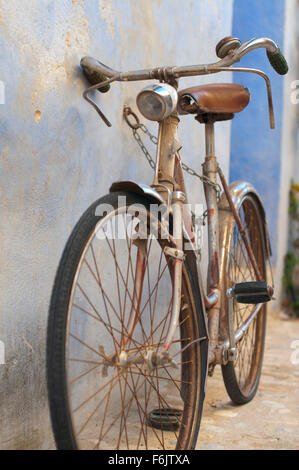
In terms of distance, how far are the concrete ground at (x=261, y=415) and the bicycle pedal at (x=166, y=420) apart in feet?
0.38

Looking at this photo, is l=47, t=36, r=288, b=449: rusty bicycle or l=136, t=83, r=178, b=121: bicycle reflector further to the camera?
l=136, t=83, r=178, b=121: bicycle reflector

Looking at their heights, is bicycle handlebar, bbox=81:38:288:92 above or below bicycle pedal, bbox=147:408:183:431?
above

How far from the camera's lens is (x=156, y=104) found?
5.35ft

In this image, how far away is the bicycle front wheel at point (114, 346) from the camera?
121 cm

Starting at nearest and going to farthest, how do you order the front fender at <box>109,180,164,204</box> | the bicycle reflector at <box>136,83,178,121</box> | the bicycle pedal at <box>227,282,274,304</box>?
the front fender at <box>109,180,164,204</box> < the bicycle reflector at <box>136,83,178,121</box> < the bicycle pedal at <box>227,282,274,304</box>

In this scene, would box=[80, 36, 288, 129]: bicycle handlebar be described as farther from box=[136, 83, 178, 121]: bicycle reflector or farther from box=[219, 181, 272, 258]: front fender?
box=[219, 181, 272, 258]: front fender

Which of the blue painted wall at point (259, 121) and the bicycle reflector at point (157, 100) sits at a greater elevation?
the blue painted wall at point (259, 121)

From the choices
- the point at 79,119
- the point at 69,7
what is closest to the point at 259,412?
the point at 79,119

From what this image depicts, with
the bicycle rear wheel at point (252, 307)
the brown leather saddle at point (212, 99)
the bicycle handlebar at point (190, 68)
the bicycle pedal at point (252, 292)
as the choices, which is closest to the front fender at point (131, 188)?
the bicycle handlebar at point (190, 68)

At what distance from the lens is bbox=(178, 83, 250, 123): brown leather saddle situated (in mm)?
2047

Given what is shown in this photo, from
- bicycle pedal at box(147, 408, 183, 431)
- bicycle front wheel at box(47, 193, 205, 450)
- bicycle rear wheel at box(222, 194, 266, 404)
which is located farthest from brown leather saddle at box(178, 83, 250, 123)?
bicycle pedal at box(147, 408, 183, 431)

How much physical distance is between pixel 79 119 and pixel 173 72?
40 centimetres

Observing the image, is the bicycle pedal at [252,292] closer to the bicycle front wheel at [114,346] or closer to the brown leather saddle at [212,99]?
the bicycle front wheel at [114,346]
